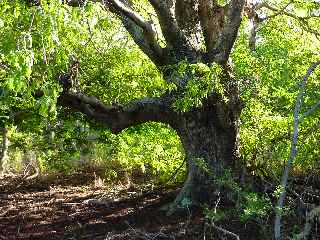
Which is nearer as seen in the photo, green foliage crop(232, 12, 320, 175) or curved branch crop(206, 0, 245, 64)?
curved branch crop(206, 0, 245, 64)

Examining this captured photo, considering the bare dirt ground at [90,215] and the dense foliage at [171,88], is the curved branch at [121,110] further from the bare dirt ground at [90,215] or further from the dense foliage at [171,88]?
the bare dirt ground at [90,215]

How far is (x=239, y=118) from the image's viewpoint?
959 cm

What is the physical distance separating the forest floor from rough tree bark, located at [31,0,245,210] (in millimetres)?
820

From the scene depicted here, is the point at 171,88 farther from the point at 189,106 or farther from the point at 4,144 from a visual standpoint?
the point at 4,144

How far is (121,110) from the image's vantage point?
388 inches

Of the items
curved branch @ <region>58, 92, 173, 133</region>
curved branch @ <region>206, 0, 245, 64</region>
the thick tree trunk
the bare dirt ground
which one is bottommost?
the bare dirt ground

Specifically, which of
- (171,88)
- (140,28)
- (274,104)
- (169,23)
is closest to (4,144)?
(140,28)

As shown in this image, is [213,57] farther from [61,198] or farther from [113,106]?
[61,198]

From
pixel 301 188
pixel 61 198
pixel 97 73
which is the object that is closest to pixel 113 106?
pixel 97 73

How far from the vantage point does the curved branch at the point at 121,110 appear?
9773 mm

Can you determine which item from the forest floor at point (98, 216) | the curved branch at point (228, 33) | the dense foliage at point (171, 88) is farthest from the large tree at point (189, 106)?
the forest floor at point (98, 216)

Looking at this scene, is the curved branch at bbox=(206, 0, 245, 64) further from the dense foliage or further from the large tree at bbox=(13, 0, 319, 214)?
the dense foliage

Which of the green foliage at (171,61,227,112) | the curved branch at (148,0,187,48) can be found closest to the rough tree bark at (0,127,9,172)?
the curved branch at (148,0,187,48)

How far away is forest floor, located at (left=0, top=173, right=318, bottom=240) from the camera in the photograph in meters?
8.64
